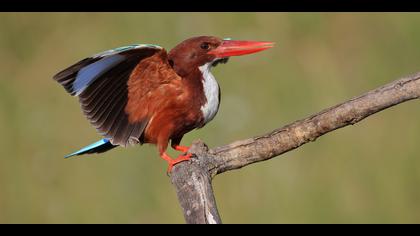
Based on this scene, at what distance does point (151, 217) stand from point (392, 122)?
4.04 feet

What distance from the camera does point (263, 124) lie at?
4227 millimetres

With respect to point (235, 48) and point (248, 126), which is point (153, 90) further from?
point (248, 126)

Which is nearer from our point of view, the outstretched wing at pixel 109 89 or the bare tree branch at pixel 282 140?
the bare tree branch at pixel 282 140

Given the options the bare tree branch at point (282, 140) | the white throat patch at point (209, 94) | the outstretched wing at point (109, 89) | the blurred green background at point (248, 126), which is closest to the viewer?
the bare tree branch at point (282, 140)

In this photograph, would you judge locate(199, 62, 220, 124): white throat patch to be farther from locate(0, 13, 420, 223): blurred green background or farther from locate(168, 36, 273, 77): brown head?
locate(0, 13, 420, 223): blurred green background

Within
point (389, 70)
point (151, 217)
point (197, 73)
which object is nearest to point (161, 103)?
point (197, 73)

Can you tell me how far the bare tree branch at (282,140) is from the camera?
274cm

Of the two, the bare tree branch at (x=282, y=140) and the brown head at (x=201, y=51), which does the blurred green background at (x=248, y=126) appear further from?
the bare tree branch at (x=282, y=140)

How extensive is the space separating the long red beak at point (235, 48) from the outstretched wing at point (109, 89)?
1.15 ft

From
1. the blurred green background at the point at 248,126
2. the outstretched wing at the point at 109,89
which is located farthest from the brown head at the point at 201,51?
the blurred green background at the point at 248,126

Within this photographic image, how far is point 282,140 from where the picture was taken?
2854mm

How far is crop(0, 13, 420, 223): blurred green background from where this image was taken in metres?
4.13

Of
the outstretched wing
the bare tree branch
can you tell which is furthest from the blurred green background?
the bare tree branch
